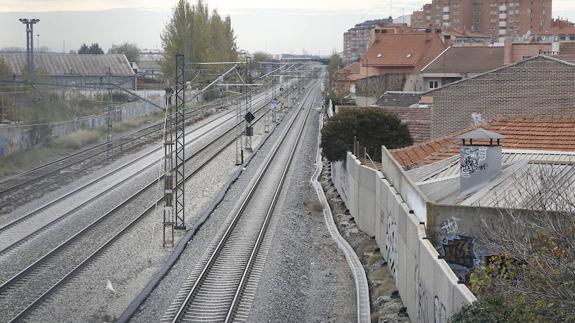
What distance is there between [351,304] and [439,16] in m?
122

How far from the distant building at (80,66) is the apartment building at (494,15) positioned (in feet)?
187

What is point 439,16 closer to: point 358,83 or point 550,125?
point 358,83

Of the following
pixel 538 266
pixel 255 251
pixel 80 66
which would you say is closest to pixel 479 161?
pixel 538 266

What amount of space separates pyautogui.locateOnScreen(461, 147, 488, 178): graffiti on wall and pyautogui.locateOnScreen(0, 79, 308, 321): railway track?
25.2 ft

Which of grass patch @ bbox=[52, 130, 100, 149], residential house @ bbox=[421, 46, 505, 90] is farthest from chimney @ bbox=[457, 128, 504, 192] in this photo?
residential house @ bbox=[421, 46, 505, 90]

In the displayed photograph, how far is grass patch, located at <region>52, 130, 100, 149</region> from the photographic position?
40.8m

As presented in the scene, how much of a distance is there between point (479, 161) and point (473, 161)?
4.0 inches

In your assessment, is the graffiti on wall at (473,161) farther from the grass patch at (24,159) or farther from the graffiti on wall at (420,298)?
the grass patch at (24,159)

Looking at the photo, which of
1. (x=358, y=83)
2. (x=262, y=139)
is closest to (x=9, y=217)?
(x=262, y=139)

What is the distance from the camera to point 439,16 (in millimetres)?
131875

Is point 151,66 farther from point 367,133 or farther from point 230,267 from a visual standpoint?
point 230,267

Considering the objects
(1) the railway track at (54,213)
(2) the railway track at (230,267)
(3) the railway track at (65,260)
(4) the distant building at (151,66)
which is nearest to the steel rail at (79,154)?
(1) the railway track at (54,213)

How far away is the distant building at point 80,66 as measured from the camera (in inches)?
2697

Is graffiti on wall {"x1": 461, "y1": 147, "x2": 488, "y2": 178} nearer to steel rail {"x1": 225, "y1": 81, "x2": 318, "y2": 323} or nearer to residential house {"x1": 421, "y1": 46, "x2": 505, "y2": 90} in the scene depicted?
steel rail {"x1": 225, "y1": 81, "x2": 318, "y2": 323}
